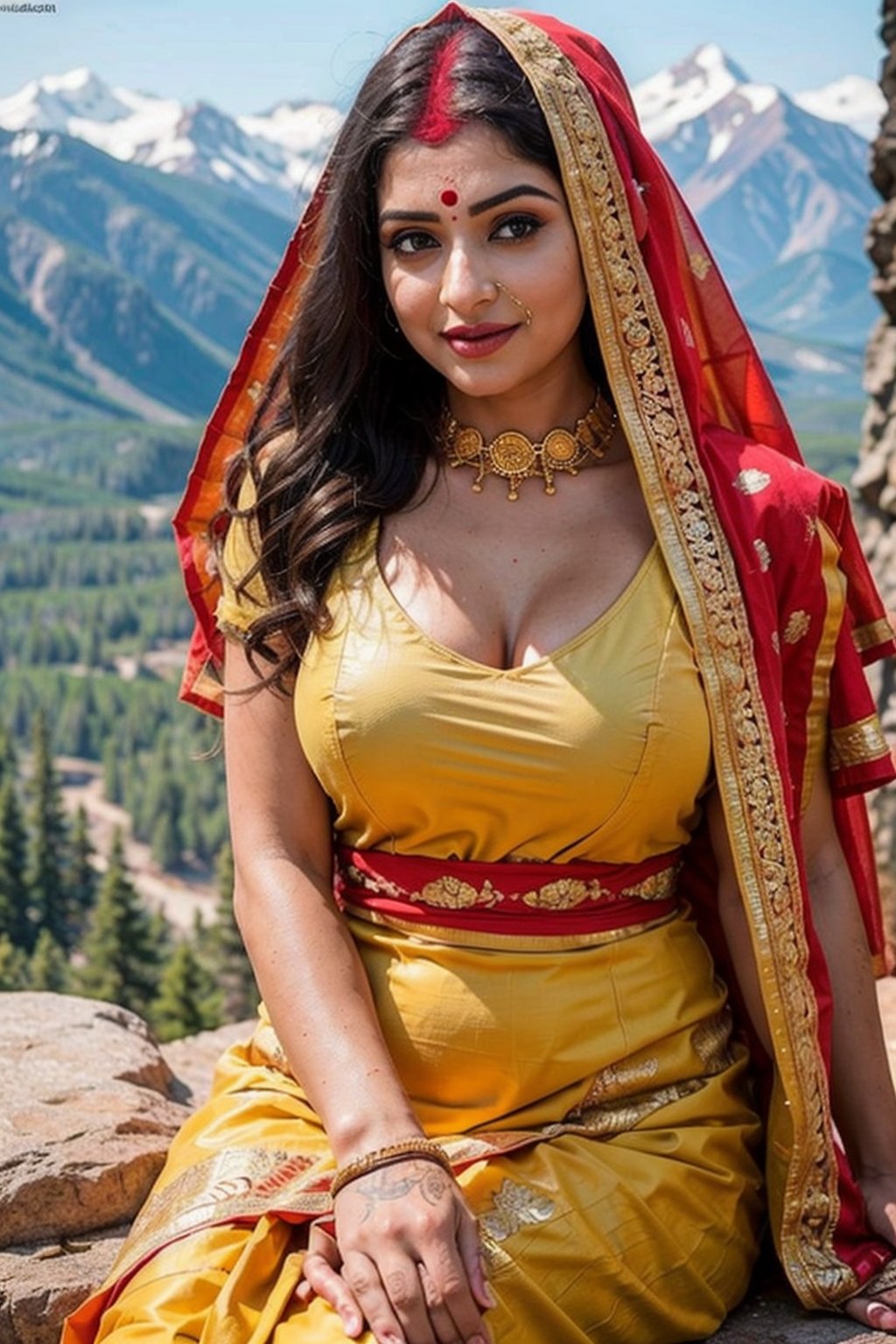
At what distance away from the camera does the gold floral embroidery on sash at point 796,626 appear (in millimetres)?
2303

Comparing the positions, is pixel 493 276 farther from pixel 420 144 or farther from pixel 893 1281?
pixel 893 1281

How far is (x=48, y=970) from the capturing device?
36.0 metres

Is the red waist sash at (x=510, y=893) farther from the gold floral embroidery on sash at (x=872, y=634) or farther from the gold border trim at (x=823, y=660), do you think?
the gold floral embroidery on sash at (x=872, y=634)

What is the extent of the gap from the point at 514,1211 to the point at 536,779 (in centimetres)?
52

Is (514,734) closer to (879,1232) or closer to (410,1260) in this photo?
(410,1260)

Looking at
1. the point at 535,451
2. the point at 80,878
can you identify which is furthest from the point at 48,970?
the point at 535,451

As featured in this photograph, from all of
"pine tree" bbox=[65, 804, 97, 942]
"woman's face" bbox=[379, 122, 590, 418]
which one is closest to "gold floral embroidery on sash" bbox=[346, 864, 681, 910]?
"woman's face" bbox=[379, 122, 590, 418]

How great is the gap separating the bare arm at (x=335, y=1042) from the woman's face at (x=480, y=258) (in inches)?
20.5

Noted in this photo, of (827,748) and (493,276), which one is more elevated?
(493,276)

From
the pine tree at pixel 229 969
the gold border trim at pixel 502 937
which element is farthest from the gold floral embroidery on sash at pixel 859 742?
the pine tree at pixel 229 969

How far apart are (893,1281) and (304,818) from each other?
3.21ft

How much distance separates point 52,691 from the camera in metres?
93.4

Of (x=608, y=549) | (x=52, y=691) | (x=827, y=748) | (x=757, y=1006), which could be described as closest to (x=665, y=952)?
(x=757, y=1006)

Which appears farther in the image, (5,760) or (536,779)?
(5,760)
